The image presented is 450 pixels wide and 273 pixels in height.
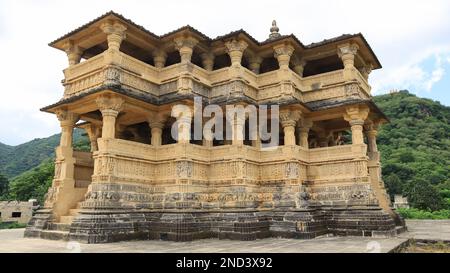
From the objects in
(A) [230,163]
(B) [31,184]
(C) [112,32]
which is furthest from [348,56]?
(B) [31,184]

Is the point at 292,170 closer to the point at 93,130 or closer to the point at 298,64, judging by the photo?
the point at 298,64

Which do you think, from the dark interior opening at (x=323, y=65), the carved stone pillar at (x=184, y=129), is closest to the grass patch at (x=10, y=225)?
the carved stone pillar at (x=184, y=129)

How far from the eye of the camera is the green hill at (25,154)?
69.1 m

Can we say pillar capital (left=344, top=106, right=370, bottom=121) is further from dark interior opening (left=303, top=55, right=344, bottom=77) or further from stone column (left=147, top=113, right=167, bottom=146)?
stone column (left=147, top=113, right=167, bottom=146)

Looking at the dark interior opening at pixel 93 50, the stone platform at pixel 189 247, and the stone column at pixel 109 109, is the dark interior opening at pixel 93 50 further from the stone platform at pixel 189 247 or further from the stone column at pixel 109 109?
the stone platform at pixel 189 247

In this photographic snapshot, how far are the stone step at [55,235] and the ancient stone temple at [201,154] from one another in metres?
0.08

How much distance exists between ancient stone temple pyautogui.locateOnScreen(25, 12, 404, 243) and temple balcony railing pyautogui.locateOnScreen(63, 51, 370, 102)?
51 millimetres

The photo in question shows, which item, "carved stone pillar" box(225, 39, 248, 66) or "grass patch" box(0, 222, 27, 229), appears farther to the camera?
"grass patch" box(0, 222, 27, 229)

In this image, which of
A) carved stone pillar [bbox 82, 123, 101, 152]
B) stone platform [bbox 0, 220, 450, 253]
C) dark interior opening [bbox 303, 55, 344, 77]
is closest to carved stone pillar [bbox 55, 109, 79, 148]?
A: carved stone pillar [bbox 82, 123, 101, 152]

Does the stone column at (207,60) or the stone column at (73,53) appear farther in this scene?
the stone column at (207,60)

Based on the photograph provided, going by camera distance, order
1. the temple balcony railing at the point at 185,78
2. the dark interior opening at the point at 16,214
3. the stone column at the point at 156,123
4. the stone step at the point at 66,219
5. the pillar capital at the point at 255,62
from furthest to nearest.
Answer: the dark interior opening at the point at 16,214 < the pillar capital at the point at 255,62 < the stone column at the point at 156,123 < the temple balcony railing at the point at 185,78 < the stone step at the point at 66,219

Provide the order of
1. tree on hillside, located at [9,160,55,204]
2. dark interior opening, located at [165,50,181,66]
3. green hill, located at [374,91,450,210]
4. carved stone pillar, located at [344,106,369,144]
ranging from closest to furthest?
carved stone pillar, located at [344,106,369,144], dark interior opening, located at [165,50,181,66], green hill, located at [374,91,450,210], tree on hillside, located at [9,160,55,204]

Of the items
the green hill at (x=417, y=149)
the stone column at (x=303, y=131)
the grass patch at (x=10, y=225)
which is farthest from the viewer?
the green hill at (x=417, y=149)

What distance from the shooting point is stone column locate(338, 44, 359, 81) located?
53.4ft
